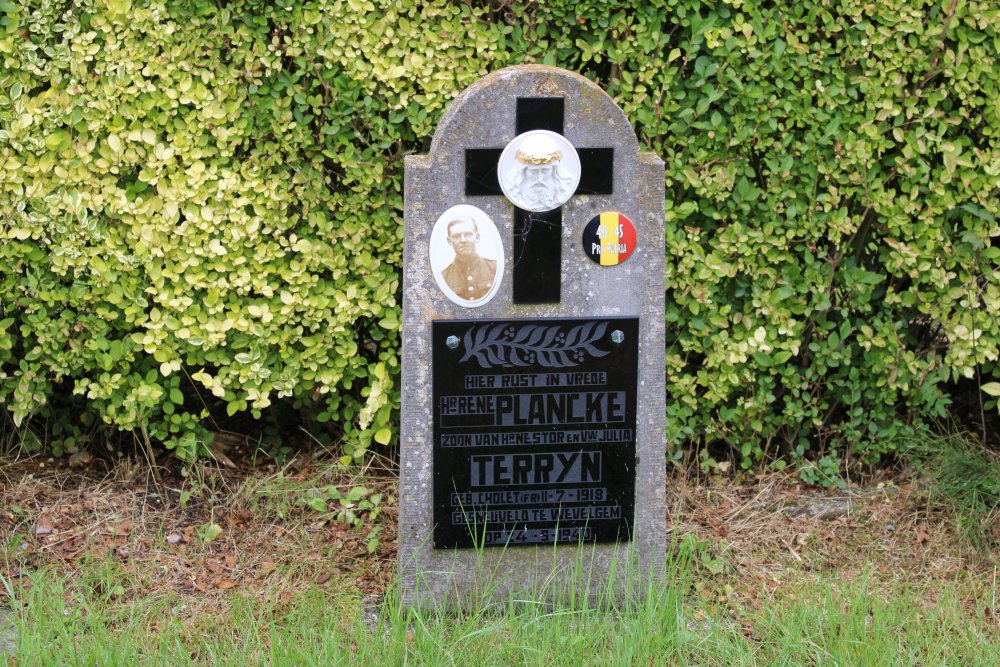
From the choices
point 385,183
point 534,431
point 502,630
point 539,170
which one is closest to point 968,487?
point 534,431

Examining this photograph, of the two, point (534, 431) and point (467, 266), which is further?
point (534, 431)

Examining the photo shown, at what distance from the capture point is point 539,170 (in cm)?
310

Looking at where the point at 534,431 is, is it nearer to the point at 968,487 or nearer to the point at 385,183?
the point at 385,183

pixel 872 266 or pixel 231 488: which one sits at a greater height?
pixel 872 266

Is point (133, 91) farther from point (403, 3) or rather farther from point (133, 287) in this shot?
point (403, 3)

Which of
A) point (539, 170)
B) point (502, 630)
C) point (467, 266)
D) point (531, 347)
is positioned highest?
point (539, 170)

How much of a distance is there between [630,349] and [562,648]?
2.89ft

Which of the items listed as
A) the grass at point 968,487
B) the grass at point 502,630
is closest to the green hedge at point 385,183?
the grass at point 968,487

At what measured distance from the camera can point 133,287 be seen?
3.67 metres

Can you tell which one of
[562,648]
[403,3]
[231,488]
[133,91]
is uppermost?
[403,3]

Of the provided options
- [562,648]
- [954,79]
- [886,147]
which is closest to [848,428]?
[886,147]

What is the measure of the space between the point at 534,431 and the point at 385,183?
105cm

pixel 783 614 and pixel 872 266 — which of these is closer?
pixel 783 614

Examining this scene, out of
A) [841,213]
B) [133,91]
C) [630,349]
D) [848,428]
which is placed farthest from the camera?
[848,428]
